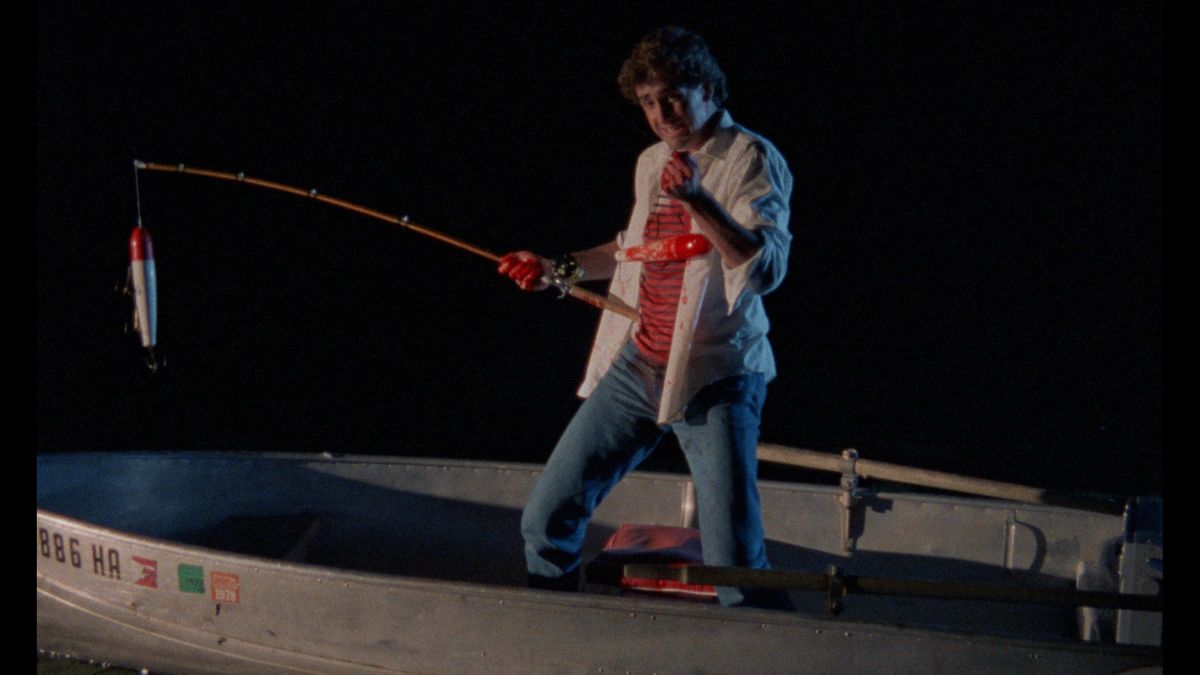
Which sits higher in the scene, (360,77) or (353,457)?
(360,77)

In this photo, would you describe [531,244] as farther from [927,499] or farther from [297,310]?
[927,499]

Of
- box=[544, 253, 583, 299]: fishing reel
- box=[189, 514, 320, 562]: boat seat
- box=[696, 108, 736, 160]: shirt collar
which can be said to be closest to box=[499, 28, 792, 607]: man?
box=[696, 108, 736, 160]: shirt collar

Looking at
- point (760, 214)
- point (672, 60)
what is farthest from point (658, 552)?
point (672, 60)

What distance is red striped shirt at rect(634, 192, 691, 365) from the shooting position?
8.02ft

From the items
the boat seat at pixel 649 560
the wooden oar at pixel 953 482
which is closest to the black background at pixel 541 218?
the wooden oar at pixel 953 482

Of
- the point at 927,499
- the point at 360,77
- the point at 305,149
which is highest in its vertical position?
the point at 360,77

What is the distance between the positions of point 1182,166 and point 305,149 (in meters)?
6.39

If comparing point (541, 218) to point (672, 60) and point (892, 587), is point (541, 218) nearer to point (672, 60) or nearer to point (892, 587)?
point (672, 60)

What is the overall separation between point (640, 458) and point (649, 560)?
0.47 meters

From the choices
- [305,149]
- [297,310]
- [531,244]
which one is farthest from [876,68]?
[297,310]

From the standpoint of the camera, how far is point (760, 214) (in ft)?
7.28

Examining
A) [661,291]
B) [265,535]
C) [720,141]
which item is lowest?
[265,535]

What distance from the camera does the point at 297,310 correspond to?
7.62 meters

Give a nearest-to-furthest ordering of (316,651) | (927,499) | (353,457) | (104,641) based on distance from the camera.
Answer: (316,651) < (104,641) < (927,499) < (353,457)
